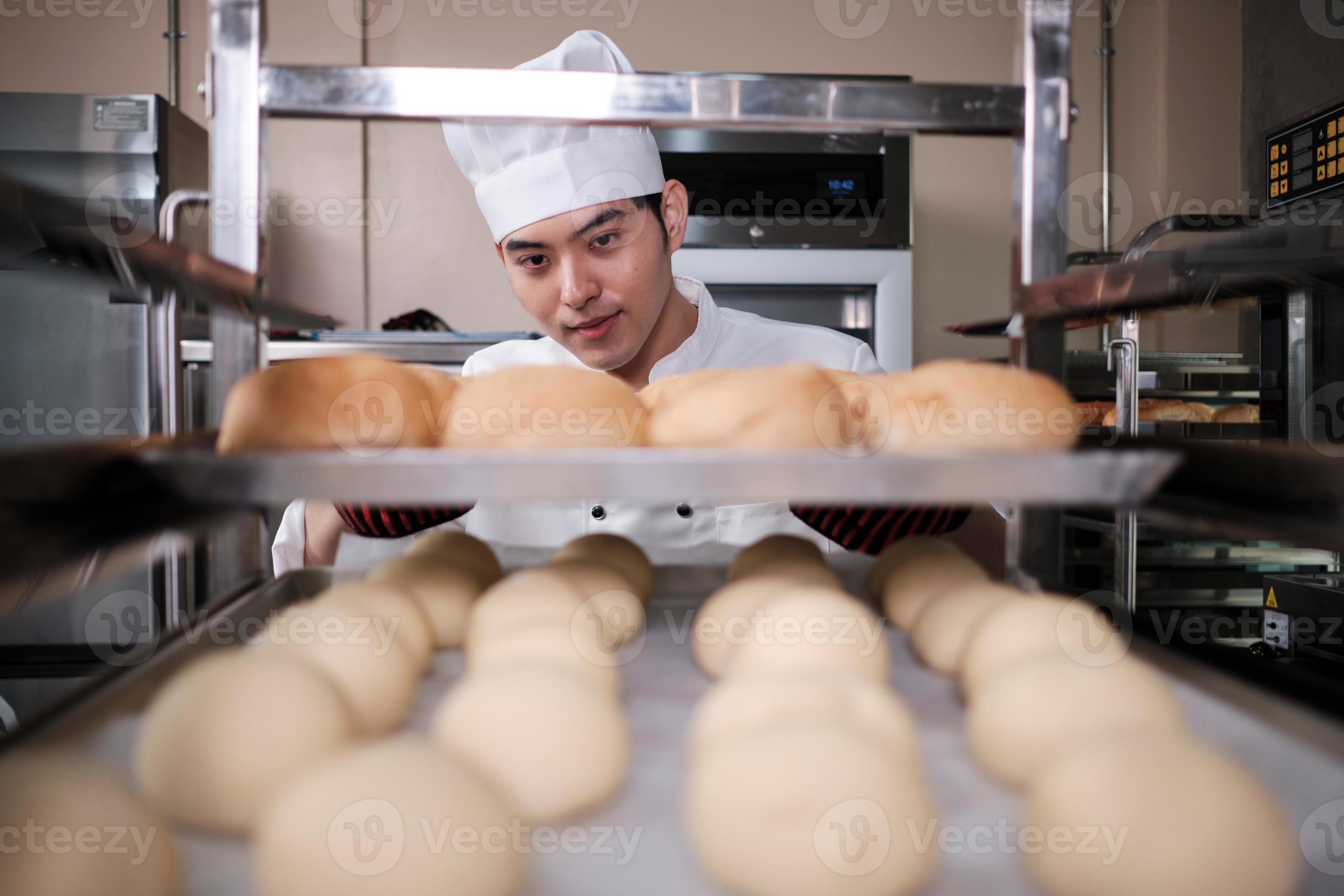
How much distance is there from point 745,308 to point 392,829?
A: 2.08m

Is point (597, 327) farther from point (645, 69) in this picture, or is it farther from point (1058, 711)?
point (645, 69)

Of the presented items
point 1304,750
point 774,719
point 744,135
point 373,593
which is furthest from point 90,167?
point 1304,750

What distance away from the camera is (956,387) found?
57 cm

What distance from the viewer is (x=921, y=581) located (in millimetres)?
772

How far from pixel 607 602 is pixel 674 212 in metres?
1.16

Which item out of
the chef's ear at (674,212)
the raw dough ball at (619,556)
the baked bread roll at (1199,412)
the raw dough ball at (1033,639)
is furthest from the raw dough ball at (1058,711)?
the baked bread roll at (1199,412)

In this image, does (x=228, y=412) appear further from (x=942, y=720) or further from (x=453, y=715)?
(x=942, y=720)

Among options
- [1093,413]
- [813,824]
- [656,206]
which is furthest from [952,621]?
[1093,413]

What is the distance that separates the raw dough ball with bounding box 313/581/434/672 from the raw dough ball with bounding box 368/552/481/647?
0.01 metres

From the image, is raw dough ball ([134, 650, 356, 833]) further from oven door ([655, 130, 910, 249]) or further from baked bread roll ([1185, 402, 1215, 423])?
baked bread roll ([1185, 402, 1215, 423])

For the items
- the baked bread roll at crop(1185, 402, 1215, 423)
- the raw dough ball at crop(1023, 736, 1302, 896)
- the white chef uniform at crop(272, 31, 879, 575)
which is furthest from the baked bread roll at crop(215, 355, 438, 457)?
the baked bread roll at crop(1185, 402, 1215, 423)

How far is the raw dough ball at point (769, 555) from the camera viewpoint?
81 cm

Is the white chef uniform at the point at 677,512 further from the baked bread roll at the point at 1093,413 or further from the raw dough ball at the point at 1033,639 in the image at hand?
the baked bread roll at the point at 1093,413

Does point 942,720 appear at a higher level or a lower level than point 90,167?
lower
